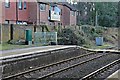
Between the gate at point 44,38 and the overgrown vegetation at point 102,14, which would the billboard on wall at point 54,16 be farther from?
the gate at point 44,38

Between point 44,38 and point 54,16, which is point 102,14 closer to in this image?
point 54,16

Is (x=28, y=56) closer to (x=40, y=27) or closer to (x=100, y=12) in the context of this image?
(x=40, y=27)

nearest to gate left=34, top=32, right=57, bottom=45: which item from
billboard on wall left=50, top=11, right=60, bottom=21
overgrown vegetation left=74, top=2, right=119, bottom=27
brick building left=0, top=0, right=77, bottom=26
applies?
brick building left=0, top=0, right=77, bottom=26

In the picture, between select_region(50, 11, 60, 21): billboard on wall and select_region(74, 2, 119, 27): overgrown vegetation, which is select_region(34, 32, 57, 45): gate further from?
select_region(74, 2, 119, 27): overgrown vegetation

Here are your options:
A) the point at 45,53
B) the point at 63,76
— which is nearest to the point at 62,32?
the point at 45,53

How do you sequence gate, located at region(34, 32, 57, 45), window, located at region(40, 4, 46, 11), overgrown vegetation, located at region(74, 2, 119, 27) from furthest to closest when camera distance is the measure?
1. overgrown vegetation, located at region(74, 2, 119, 27)
2. window, located at region(40, 4, 46, 11)
3. gate, located at region(34, 32, 57, 45)

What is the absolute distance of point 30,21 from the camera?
44.8m

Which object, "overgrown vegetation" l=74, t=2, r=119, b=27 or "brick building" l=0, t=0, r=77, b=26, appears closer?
"brick building" l=0, t=0, r=77, b=26

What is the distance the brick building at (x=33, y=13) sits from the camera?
37.9 meters

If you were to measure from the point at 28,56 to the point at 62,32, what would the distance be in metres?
18.3

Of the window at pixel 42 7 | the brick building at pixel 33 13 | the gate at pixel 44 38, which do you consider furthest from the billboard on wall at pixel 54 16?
the gate at pixel 44 38

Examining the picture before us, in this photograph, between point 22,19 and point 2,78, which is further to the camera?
point 22,19

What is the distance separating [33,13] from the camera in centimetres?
4497

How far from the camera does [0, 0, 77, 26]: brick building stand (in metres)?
37.9
